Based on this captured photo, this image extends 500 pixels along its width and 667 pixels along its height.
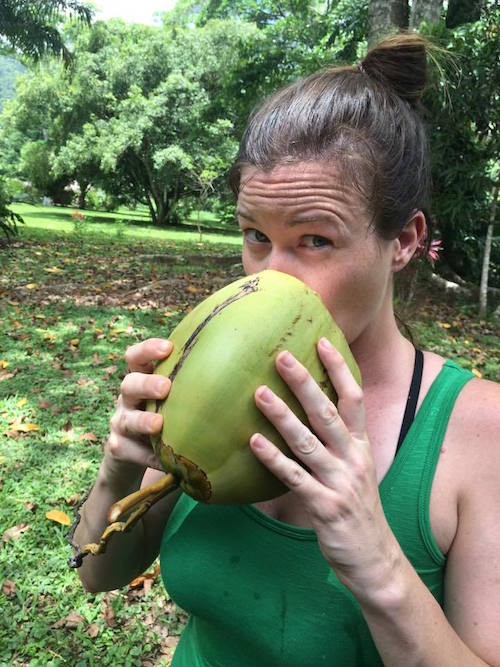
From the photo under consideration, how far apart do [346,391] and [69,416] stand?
10.5ft

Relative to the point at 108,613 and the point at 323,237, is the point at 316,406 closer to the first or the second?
the point at 323,237

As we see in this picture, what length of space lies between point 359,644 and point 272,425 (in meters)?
0.49

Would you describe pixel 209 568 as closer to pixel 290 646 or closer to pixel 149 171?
pixel 290 646

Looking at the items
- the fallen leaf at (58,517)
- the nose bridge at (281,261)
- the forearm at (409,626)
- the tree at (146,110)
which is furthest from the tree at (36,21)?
the forearm at (409,626)

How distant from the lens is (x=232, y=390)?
0.80m

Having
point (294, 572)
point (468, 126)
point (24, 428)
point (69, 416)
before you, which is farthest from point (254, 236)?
point (468, 126)

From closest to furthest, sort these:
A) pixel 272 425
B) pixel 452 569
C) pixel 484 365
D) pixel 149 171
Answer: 1. pixel 272 425
2. pixel 452 569
3. pixel 484 365
4. pixel 149 171

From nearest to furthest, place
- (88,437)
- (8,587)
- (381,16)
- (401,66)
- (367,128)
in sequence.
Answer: (367,128)
(401,66)
(8,587)
(88,437)
(381,16)

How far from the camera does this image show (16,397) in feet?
12.7

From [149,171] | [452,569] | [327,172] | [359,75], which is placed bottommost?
[149,171]

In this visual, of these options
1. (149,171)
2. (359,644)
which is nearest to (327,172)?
(359,644)

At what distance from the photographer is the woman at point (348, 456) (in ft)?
2.57

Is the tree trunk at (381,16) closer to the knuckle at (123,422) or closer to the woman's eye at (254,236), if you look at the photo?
the woman's eye at (254,236)

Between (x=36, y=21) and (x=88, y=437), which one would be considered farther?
(x=36, y=21)
